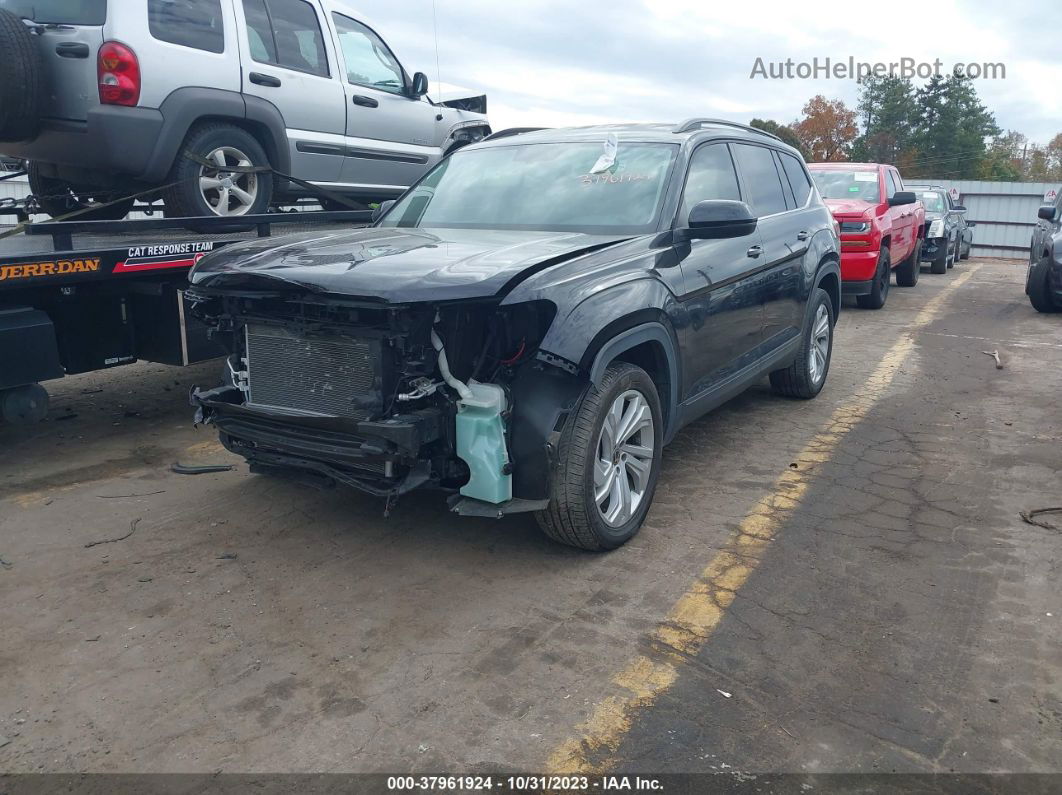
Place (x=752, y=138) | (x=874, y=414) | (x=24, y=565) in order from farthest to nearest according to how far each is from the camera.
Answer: (x=874, y=414)
(x=752, y=138)
(x=24, y=565)

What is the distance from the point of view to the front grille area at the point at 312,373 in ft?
12.0

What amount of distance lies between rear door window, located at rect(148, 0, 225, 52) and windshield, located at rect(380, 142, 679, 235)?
195cm

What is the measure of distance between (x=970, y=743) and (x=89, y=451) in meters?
4.98

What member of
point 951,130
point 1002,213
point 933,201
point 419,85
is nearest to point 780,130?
point 951,130

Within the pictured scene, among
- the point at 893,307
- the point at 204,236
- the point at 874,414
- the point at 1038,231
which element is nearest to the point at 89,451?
the point at 204,236

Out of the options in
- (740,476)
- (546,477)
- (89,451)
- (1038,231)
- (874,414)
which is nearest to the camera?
(546,477)

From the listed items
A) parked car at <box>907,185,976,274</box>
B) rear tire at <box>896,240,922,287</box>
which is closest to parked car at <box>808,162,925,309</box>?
rear tire at <box>896,240,922,287</box>

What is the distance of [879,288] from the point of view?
12.3 m

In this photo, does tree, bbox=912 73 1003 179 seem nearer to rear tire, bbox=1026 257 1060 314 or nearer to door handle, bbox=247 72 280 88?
rear tire, bbox=1026 257 1060 314

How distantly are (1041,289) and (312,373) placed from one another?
35.8ft

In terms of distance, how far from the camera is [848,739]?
9.20ft

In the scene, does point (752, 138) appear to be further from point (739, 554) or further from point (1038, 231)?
point (1038, 231)

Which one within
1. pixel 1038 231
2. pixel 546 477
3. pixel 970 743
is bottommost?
pixel 970 743

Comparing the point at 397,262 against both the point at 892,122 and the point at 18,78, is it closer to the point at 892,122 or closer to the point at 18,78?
the point at 18,78
